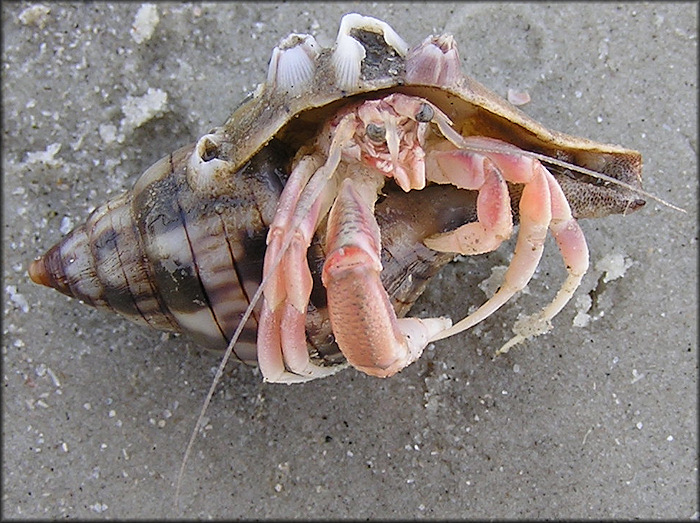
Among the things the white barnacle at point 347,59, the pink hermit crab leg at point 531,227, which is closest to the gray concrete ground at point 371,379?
the pink hermit crab leg at point 531,227

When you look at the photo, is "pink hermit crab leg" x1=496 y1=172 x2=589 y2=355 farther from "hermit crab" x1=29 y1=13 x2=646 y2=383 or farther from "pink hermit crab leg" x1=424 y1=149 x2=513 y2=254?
"pink hermit crab leg" x1=424 y1=149 x2=513 y2=254

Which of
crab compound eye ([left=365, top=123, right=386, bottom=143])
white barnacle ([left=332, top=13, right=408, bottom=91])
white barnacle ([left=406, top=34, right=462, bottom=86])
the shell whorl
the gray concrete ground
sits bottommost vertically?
the gray concrete ground

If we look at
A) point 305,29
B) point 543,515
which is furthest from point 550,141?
point 543,515

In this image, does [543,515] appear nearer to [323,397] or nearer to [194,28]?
[323,397]

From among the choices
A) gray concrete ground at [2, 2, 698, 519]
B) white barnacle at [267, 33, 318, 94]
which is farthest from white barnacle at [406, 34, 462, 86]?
gray concrete ground at [2, 2, 698, 519]

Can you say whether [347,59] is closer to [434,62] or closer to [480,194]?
[434,62]

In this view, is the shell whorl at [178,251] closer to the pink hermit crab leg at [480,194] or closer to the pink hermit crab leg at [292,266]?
the pink hermit crab leg at [292,266]

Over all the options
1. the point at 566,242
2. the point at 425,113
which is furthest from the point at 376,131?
the point at 566,242
